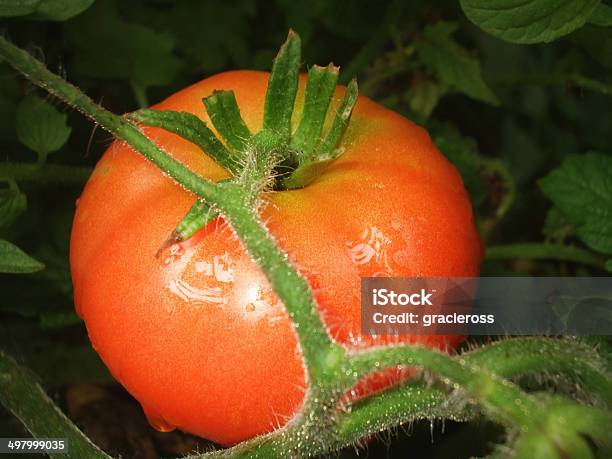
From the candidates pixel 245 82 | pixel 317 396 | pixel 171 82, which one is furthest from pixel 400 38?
pixel 317 396

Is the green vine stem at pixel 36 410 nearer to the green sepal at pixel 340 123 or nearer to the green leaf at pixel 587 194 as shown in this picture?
the green sepal at pixel 340 123

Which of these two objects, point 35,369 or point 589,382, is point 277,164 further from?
point 35,369

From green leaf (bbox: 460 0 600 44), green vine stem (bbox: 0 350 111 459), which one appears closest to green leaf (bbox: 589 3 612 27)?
green leaf (bbox: 460 0 600 44)

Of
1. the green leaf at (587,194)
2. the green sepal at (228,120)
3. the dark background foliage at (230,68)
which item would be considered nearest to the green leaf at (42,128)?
the dark background foliage at (230,68)

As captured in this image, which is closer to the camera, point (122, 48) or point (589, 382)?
point (589, 382)

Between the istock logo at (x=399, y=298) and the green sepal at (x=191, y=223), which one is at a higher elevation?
the green sepal at (x=191, y=223)

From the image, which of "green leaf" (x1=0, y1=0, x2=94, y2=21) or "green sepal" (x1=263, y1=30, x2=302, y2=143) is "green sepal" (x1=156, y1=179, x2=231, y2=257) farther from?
"green leaf" (x1=0, y1=0, x2=94, y2=21)
